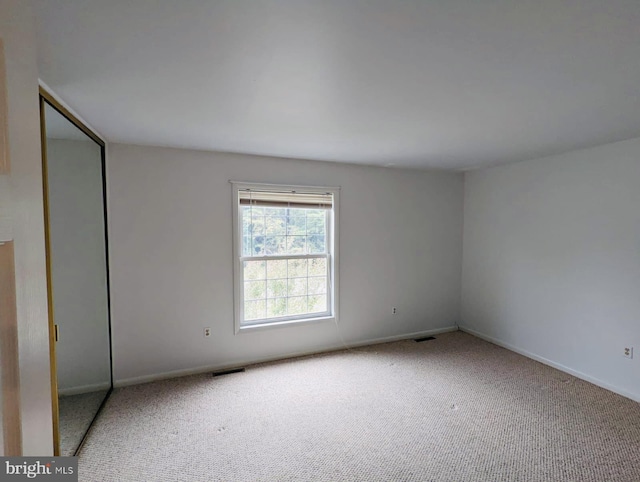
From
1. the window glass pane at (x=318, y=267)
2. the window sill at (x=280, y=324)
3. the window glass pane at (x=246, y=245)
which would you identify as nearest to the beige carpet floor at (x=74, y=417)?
the window sill at (x=280, y=324)

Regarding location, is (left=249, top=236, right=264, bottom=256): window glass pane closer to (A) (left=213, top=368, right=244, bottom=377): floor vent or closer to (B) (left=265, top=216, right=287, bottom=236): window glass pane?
(B) (left=265, top=216, right=287, bottom=236): window glass pane

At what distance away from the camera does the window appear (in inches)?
136

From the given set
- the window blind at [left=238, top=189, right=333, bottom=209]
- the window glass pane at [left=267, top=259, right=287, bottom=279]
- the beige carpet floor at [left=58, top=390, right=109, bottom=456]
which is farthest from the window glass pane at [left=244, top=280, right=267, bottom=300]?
the beige carpet floor at [left=58, top=390, right=109, bottom=456]

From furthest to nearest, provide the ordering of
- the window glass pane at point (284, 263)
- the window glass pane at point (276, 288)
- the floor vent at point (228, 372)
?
the window glass pane at point (276, 288) < the window glass pane at point (284, 263) < the floor vent at point (228, 372)

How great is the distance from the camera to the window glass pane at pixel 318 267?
3.81m

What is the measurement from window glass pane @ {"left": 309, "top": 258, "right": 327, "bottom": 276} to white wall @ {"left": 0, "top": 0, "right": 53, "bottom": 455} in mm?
3186

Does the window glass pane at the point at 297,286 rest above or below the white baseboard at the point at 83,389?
above

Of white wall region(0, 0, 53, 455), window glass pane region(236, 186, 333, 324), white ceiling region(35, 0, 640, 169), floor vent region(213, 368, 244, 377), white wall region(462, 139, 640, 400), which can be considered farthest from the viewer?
window glass pane region(236, 186, 333, 324)

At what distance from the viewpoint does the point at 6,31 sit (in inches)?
19.8

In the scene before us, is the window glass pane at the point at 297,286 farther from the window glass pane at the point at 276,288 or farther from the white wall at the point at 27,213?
the white wall at the point at 27,213

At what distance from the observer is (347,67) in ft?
5.01

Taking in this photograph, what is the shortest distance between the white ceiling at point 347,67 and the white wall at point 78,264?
381 millimetres

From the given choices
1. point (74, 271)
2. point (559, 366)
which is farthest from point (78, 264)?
point (559, 366)

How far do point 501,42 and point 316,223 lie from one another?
2694 millimetres
